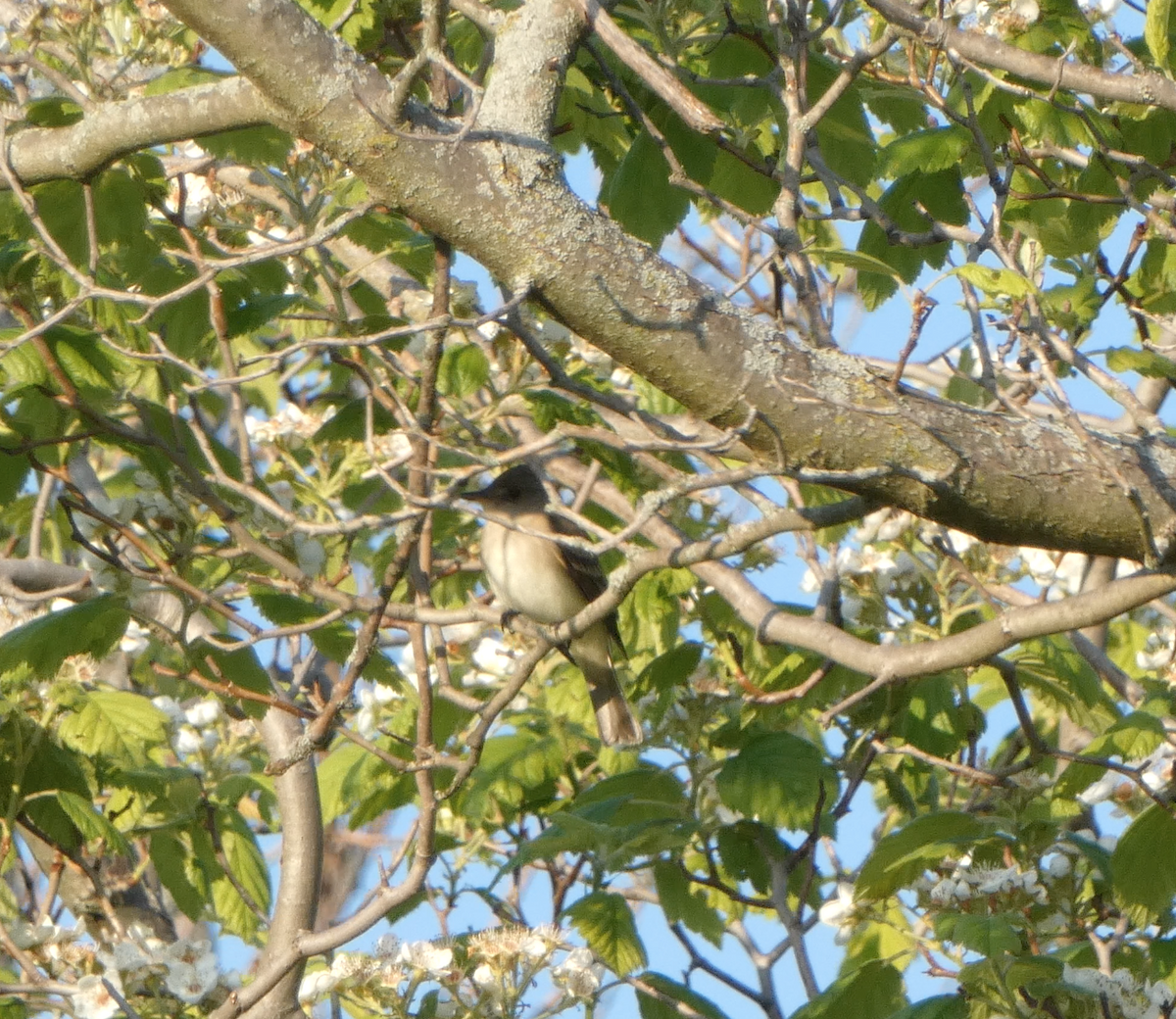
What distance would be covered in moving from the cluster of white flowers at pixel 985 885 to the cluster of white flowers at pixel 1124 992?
0.22m

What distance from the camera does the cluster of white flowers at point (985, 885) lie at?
3547 millimetres

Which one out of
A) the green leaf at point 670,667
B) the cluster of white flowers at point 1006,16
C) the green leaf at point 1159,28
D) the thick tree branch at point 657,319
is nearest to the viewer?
the thick tree branch at point 657,319

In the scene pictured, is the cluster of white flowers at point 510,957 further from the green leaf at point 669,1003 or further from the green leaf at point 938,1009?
the green leaf at point 938,1009

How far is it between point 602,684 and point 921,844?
2.18m

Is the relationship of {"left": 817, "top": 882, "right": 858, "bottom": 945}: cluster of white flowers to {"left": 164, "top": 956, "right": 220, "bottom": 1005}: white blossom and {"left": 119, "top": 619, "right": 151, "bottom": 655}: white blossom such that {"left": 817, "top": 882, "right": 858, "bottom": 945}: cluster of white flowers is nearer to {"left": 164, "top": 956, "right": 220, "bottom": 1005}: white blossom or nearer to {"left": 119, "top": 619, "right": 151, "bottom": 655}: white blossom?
{"left": 164, "top": 956, "right": 220, "bottom": 1005}: white blossom

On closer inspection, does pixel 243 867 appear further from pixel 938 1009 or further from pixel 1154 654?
pixel 1154 654

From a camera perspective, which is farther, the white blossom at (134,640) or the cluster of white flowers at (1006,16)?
the white blossom at (134,640)

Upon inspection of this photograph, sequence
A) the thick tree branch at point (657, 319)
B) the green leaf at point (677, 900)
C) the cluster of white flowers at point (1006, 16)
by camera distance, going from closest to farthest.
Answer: the thick tree branch at point (657, 319), the cluster of white flowers at point (1006, 16), the green leaf at point (677, 900)

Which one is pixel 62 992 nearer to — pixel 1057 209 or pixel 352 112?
pixel 352 112

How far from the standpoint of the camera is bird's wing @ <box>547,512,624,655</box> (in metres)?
5.73

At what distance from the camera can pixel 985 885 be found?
3557 millimetres

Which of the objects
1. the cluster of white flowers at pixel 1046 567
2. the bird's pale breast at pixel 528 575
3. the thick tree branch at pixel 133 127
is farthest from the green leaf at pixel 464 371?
the cluster of white flowers at pixel 1046 567

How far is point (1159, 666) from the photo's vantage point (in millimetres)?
5375

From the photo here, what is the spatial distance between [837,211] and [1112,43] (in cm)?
78
